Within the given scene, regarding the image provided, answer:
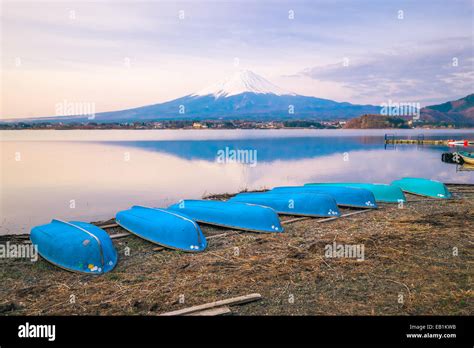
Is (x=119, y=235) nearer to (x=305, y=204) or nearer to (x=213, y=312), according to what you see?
(x=305, y=204)

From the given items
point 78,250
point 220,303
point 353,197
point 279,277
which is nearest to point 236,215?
point 279,277

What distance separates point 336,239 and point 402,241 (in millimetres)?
1208

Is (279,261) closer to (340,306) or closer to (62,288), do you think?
(340,306)

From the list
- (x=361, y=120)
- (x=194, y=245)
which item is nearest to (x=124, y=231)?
(x=194, y=245)

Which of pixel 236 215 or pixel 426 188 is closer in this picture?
pixel 236 215

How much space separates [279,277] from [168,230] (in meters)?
2.69

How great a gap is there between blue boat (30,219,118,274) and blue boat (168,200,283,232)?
104 inches

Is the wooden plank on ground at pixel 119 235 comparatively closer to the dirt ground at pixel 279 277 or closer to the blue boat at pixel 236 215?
the dirt ground at pixel 279 277

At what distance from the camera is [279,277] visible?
639 centimetres

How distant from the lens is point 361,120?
553ft

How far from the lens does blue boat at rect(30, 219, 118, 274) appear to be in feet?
22.6

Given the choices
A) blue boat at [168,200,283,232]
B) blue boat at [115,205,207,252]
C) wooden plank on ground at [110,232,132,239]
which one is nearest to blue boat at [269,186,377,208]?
blue boat at [168,200,283,232]

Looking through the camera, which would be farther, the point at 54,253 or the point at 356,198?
the point at 356,198

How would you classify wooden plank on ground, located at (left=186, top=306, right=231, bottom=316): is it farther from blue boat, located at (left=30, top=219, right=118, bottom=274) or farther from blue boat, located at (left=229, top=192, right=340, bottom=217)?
blue boat, located at (left=229, top=192, right=340, bottom=217)
